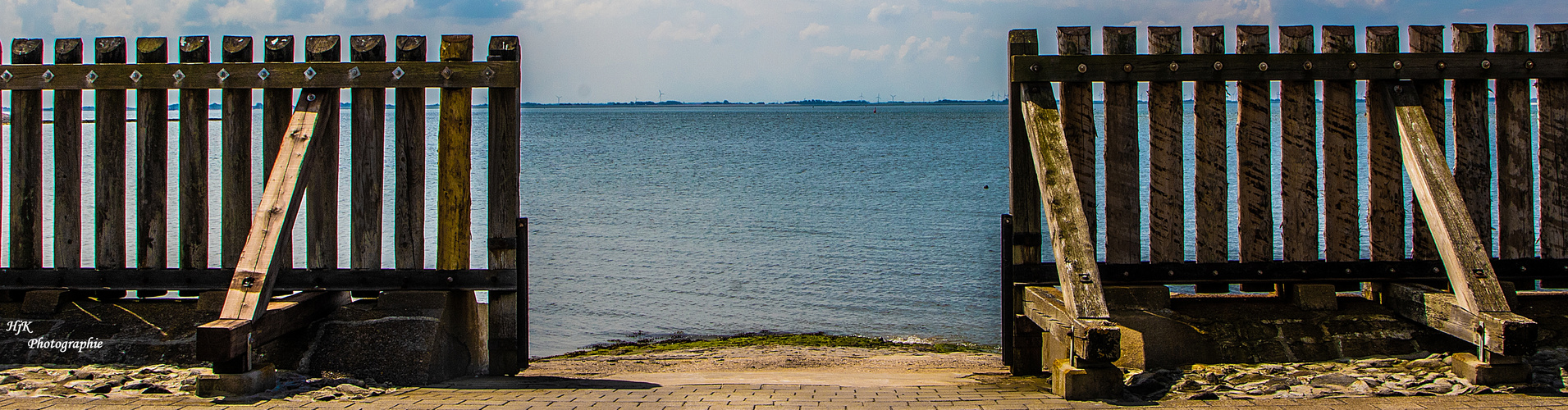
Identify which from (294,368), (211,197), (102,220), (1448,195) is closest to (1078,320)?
(1448,195)

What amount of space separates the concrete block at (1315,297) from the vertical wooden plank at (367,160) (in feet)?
17.4

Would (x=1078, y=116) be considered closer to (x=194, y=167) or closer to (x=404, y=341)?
(x=404, y=341)

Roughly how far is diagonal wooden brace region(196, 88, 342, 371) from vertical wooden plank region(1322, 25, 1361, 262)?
5.70 meters

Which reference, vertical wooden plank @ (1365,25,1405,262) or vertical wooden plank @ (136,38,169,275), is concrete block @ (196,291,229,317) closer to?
vertical wooden plank @ (136,38,169,275)

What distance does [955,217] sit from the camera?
26828 millimetres

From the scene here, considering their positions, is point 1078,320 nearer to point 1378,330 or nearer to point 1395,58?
point 1378,330

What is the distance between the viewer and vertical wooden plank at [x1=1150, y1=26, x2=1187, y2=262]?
622cm

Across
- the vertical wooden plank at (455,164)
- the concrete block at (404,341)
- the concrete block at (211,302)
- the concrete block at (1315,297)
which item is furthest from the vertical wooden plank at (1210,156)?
the concrete block at (211,302)

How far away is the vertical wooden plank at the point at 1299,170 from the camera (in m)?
6.29

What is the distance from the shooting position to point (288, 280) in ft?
20.5

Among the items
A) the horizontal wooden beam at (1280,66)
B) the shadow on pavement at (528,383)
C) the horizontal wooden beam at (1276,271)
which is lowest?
the shadow on pavement at (528,383)

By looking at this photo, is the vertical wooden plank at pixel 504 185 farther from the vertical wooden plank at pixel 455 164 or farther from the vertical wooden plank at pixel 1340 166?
the vertical wooden plank at pixel 1340 166

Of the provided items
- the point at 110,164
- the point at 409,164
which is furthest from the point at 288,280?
the point at 110,164

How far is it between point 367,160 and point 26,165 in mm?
2087
